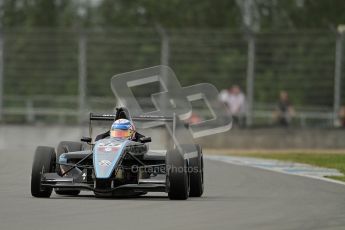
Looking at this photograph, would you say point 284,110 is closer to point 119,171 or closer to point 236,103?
point 236,103

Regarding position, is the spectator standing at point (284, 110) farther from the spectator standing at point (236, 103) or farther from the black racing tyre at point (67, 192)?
the black racing tyre at point (67, 192)

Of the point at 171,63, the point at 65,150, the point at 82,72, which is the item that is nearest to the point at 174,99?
the point at 171,63

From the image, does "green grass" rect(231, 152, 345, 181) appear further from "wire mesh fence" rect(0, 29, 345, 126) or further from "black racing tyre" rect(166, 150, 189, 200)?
"black racing tyre" rect(166, 150, 189, 200)

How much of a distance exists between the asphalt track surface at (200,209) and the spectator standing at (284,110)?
13499mm

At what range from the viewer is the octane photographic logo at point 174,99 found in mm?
28828

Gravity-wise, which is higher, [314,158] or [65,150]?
[65,150]

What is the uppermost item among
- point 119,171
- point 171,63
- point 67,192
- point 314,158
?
point 171,63

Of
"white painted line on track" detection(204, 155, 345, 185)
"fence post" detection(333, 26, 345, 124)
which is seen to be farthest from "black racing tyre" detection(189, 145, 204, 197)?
"fence post" detection(333, 26, 345, 124)

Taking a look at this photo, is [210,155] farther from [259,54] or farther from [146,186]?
[146,186]

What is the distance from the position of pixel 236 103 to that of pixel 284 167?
8.53 metres

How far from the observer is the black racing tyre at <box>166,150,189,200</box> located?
13.4 m

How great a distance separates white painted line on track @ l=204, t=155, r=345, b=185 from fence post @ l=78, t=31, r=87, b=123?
Result: 5618mm

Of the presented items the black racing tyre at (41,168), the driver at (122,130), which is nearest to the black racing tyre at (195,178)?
the driver at (122,130)

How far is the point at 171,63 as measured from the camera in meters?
30.2
